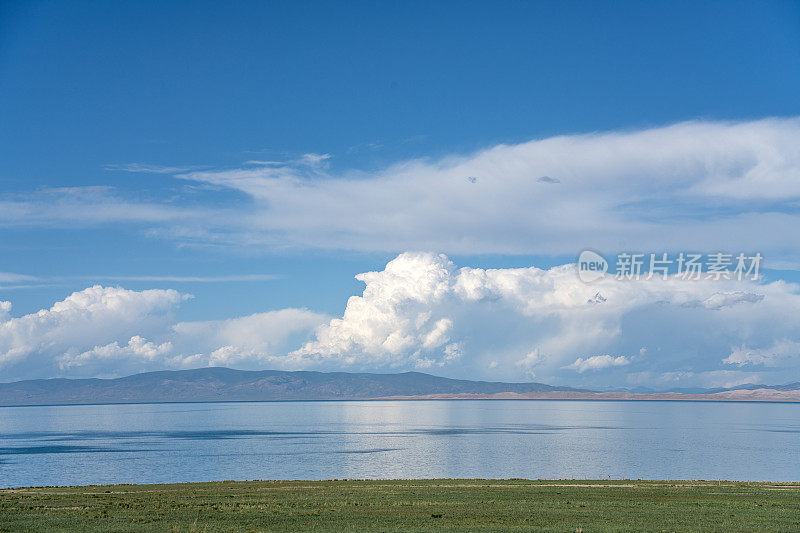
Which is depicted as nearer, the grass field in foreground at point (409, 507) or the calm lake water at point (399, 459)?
the grass field in foreground at point (409, 507)

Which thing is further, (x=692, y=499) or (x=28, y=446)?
(x=28, y=446)

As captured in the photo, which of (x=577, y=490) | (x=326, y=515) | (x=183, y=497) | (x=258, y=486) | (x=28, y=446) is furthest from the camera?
(x=28, y=446)

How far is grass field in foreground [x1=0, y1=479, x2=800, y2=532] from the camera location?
43.6 meters

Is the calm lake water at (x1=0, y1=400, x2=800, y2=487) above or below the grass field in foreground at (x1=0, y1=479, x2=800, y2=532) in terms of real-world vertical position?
below

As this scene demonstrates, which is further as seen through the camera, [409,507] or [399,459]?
[399,459]

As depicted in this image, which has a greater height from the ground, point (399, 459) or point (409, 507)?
point (409, 507)

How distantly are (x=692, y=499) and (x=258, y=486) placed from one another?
39220 millimetres

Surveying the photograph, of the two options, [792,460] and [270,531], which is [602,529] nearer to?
[270,531]

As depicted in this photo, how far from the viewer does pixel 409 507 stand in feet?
169

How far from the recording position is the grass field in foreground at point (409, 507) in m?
43.6

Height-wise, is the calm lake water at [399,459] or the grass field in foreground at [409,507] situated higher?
the grass field in foreground at [409,507]

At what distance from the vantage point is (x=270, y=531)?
41656mm

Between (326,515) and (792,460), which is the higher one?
(326,515)

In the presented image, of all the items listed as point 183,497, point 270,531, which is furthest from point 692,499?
point 183,497
